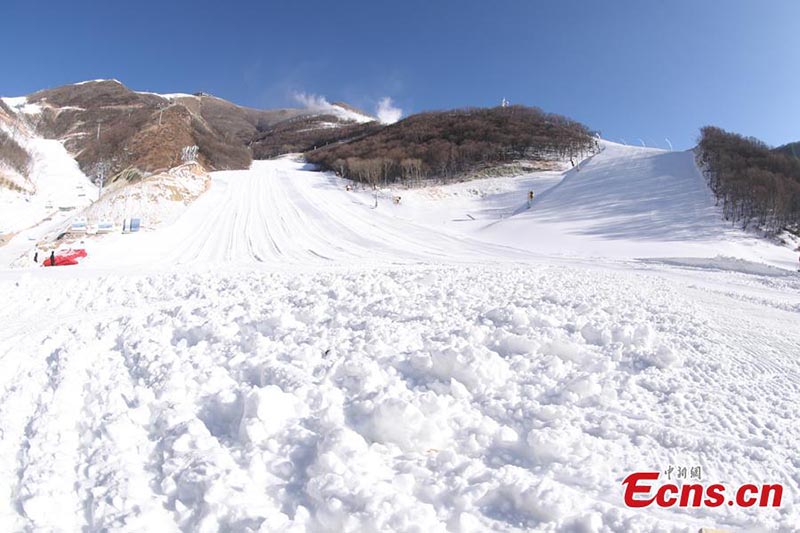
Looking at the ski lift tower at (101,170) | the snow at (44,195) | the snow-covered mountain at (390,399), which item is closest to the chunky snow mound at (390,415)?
the snow-covered mountain at (390,399)

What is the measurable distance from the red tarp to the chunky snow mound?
8.46 metres

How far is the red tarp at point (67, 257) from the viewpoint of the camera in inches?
498

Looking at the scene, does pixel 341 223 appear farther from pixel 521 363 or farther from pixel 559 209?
pixel 521 363

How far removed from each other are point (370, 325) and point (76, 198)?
41647 mm

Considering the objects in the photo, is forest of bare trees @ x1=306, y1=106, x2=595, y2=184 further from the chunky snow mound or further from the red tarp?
the chunky snow mound

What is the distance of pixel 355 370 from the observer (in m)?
3.86

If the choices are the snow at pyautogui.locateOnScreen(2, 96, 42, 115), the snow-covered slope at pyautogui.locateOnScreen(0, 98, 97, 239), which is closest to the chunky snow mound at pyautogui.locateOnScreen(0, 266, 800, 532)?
the snow-covered slope at pyautogui.locateOnScreen(0, 98, 97, 239)

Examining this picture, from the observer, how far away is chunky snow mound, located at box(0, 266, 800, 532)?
2355mm

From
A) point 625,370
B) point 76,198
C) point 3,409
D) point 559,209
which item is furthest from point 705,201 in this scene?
point 76,198

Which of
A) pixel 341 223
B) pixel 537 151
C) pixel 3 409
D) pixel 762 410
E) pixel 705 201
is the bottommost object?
pixel 3 409

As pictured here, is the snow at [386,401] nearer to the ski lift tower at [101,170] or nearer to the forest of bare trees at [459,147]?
the forest of bare trees at [459,147]

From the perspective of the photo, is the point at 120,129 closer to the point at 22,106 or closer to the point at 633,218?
the point at 22,106

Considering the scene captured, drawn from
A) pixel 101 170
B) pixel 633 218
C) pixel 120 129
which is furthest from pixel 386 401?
pixel 120 129

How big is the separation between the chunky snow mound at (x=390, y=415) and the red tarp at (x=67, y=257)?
8.46 metres
